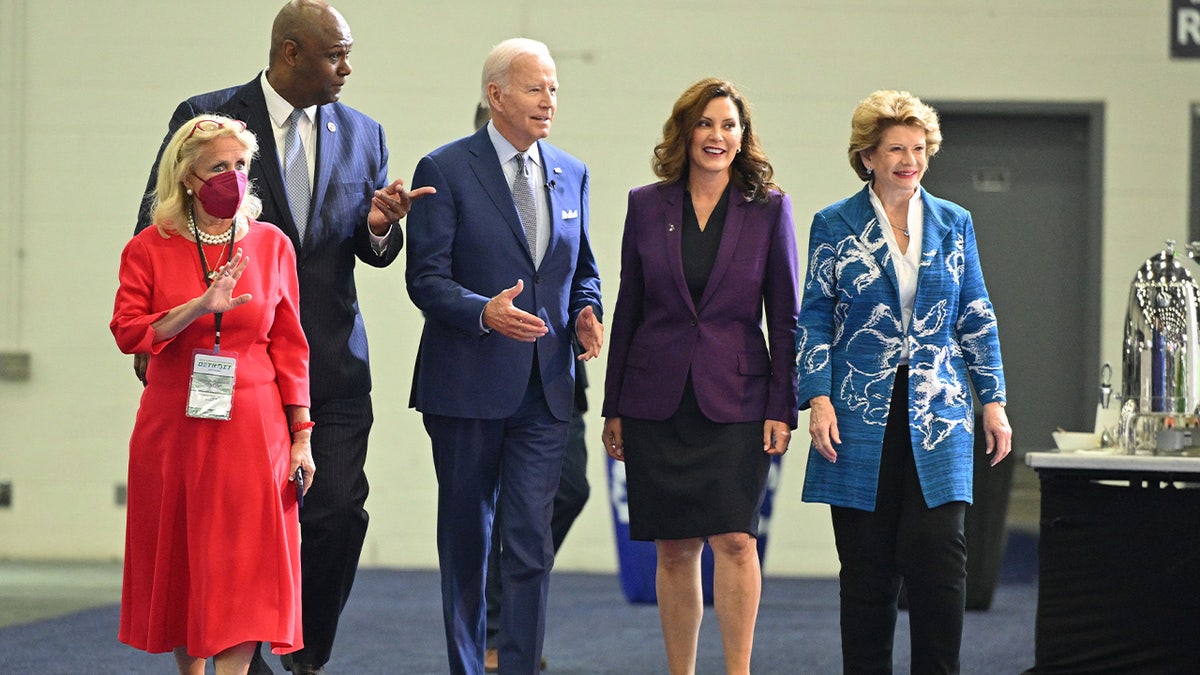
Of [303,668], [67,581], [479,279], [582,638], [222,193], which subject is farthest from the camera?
[67,581]

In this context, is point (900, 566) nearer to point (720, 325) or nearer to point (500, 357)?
point (720, 325)

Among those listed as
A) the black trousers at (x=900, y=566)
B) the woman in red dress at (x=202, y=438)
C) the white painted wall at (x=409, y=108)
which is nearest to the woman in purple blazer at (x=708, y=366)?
the black trousers at (x=900, y=566)

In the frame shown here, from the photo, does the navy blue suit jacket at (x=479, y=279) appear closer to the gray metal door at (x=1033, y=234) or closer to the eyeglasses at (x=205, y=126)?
the eyeglasses at (x=205, y=126)

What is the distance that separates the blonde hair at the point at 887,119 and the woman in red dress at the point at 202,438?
1332 millimetres

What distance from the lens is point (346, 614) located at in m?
5.46

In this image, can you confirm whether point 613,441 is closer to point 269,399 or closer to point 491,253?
point 491,253

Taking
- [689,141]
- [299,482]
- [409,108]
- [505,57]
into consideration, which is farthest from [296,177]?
[409,108]

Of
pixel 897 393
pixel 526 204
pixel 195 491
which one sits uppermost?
pixel 526 204

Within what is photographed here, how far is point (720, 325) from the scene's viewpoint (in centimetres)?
326

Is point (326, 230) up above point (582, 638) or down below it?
above

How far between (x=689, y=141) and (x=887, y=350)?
68cm

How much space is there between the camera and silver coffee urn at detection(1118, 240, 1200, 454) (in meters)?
3.46

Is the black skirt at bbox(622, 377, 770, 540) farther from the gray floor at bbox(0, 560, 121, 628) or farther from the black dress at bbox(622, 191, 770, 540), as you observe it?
the gray floor at bbox(0, 560, 121, 628)

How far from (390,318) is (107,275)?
4.73 ft
